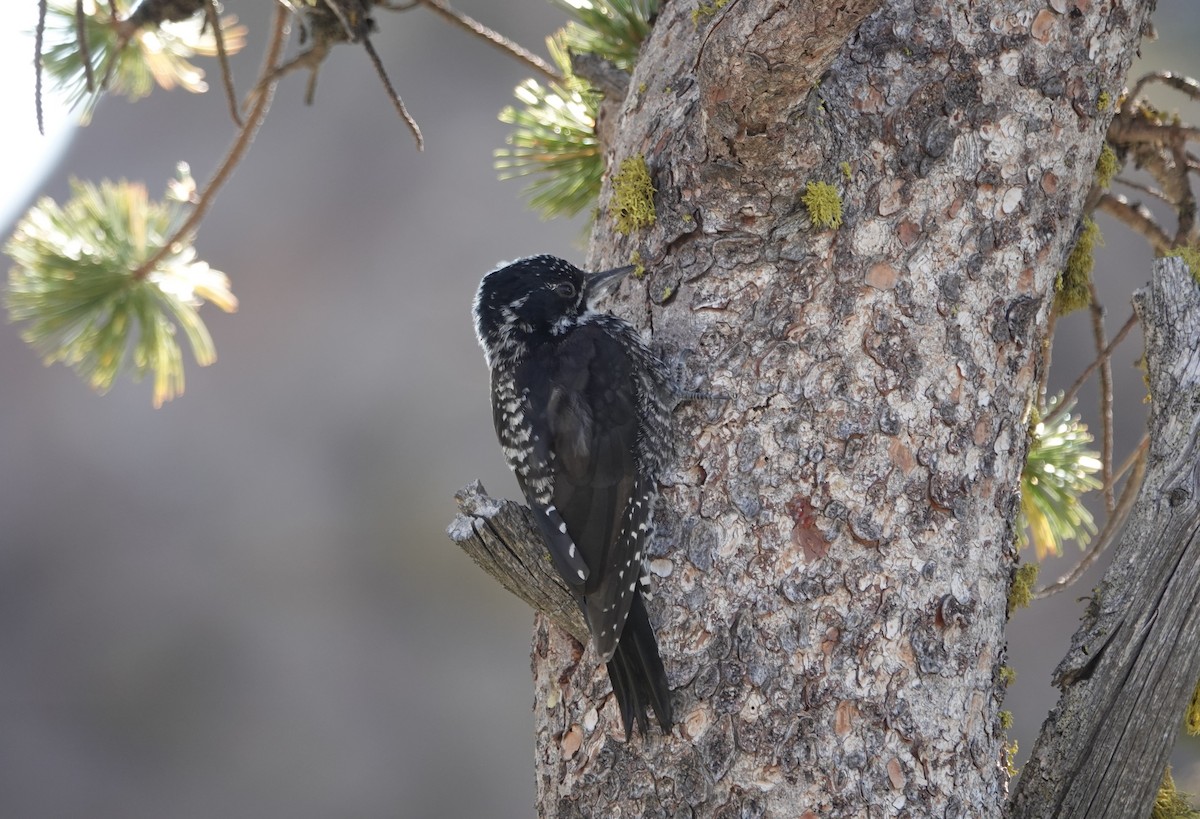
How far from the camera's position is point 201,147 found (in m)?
13.0

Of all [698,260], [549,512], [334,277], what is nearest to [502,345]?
[549,512]

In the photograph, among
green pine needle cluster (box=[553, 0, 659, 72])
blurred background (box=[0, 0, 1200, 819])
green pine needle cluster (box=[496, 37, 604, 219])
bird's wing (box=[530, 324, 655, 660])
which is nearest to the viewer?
bird's wing (box=[530, 324, 655, 660])

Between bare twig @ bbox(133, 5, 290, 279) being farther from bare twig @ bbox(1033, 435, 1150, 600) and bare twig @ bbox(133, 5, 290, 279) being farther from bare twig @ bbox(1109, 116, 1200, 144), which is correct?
bare twig @ bbox(1033, 435, 1150, 600)

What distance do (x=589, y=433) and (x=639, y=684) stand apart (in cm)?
80

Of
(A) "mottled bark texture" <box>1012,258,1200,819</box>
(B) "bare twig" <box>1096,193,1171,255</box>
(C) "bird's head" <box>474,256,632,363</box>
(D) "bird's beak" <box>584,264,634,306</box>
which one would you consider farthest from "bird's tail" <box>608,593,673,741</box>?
(B) "bare twig" <box>1096,193,1171,255</box>

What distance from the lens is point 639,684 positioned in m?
2.08

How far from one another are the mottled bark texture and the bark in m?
0.15

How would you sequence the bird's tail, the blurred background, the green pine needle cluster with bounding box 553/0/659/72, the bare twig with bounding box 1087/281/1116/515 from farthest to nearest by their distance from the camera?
the blurred background, the green pine needle cluster with bounding box 553/0/659/72, the bare twig with bounding box 1087/281/1116/515, the bird's tail

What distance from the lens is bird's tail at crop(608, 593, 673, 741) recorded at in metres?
2.06

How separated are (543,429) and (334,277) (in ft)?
32.8

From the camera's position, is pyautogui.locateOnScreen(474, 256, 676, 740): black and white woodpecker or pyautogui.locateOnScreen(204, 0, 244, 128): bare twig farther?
pyautogui.locateOnScreen(204, 0, 244, 128): bare twig

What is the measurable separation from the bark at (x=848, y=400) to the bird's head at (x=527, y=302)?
1.41 ft

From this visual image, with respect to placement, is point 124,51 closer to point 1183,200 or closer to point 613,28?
point 613,28

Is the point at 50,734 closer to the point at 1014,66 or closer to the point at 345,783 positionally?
the point at 345,783
